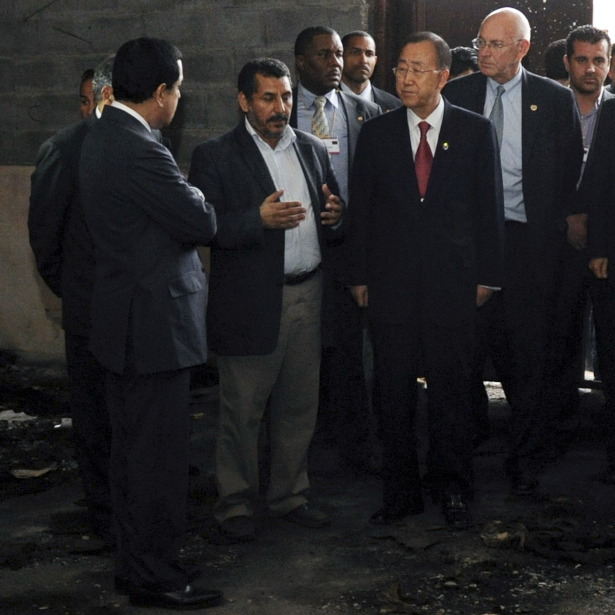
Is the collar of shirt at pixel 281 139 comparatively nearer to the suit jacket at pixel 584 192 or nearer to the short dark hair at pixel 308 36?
the short dark hair at pixel 308 36

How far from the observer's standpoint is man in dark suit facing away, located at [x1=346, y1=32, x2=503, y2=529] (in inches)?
182

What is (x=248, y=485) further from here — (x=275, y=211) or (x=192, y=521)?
(x=275, y=211)

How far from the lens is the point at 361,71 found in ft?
19.9

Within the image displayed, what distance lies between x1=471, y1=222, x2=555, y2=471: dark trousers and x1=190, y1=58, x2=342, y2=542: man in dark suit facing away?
3.07 ft

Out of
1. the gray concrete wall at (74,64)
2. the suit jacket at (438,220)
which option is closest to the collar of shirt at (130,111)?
the suit jacket at (438,220)

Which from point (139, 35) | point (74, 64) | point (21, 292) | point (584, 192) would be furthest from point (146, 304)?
point (21, 292)

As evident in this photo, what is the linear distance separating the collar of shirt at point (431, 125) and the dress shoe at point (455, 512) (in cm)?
146

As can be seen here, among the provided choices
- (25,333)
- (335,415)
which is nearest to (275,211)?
(335,415)

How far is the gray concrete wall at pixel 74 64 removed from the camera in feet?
22.7

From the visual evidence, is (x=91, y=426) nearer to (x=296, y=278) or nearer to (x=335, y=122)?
(x=296, y=278)

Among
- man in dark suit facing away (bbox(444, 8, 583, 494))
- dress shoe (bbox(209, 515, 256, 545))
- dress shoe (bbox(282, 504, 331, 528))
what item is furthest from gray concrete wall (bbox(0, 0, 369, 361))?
dress shoe (bbox(209, 515, 256, 545))

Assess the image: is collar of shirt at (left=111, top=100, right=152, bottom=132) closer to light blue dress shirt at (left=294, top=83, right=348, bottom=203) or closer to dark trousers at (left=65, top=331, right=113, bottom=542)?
dark trousers at (left=65, top=331, right=113, bottom=542)

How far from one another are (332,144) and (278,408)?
56.0 inches

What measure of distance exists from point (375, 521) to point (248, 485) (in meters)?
0.56
